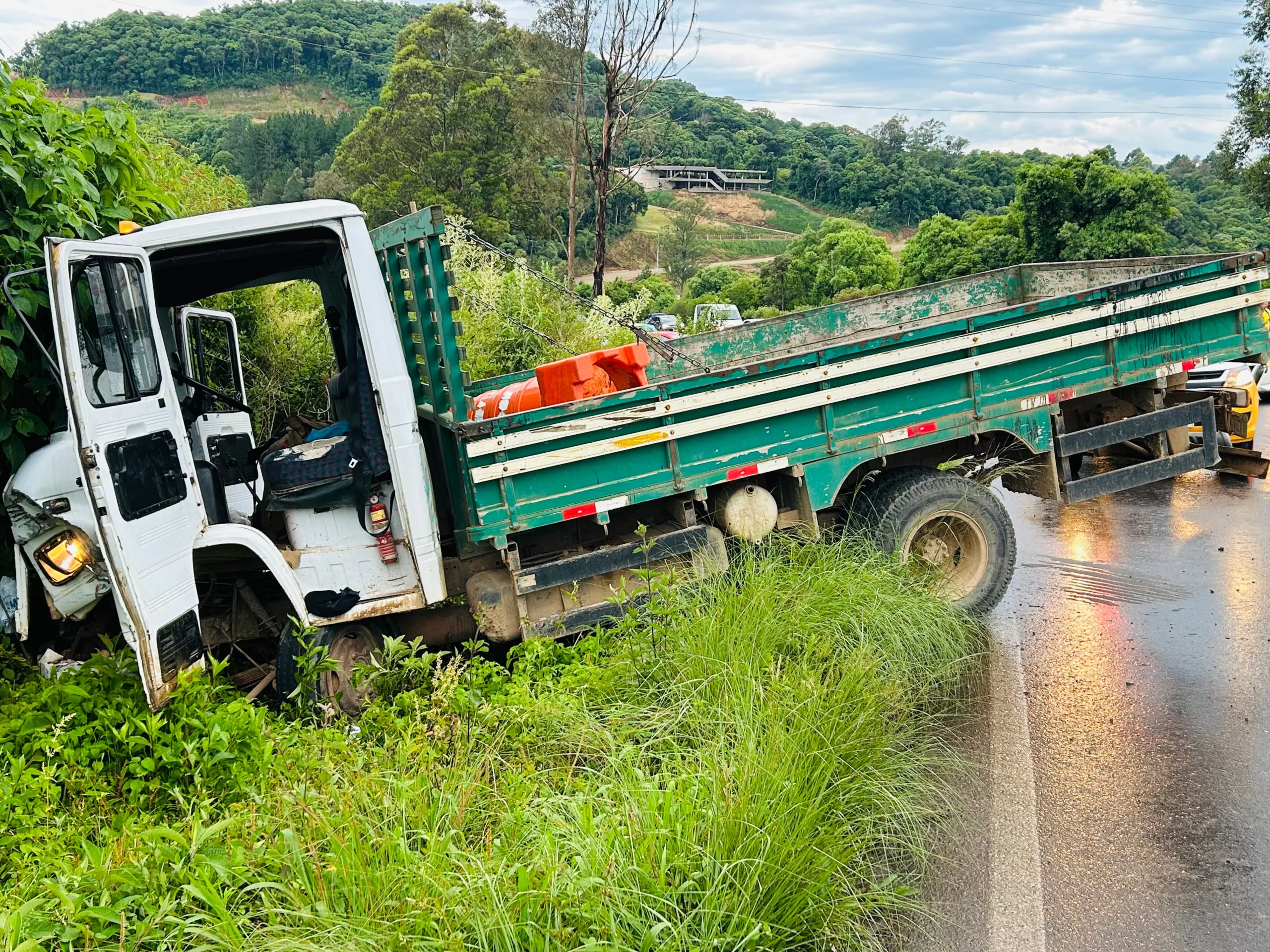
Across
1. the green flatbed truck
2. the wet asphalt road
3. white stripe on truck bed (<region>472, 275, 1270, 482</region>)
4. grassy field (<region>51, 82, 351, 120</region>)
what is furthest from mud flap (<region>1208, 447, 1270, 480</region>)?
grassy field (<region>51, 82, 351, 120</region>)

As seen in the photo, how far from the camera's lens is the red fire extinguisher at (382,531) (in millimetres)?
5117

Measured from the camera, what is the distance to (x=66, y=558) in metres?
4.54

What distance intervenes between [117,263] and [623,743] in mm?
3079

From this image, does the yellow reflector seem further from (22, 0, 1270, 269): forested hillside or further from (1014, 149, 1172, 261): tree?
(1014, 149, 1172, 261): tree

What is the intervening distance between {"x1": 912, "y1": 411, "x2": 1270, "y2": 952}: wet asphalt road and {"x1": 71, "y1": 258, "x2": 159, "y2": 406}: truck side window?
4.00m

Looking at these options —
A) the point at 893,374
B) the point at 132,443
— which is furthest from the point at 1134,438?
the point at 132,443

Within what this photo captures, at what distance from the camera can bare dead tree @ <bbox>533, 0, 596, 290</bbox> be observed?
19469 millimetres

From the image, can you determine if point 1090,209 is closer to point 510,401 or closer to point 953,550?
point 953,550

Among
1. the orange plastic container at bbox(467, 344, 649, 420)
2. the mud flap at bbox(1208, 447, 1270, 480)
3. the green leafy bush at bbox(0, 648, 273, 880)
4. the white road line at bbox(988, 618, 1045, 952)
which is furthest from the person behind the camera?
the mud flap at bbox(1208, 447, 1270, 480)

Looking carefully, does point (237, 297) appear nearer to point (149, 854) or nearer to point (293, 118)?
point (149, 854)

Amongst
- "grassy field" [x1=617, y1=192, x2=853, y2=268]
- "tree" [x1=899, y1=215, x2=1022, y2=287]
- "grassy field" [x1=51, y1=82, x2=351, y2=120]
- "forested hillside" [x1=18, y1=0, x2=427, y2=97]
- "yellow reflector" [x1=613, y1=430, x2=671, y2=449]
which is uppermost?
"forested hillside" [x1=18, y1=0, x2=427, y2=97]

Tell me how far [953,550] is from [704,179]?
286 feet

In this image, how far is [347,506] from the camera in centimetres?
518

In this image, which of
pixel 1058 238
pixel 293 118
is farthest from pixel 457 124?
pixel 293 118
